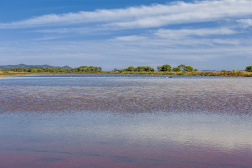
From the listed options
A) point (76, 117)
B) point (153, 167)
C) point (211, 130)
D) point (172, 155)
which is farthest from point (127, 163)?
point (76, 117)

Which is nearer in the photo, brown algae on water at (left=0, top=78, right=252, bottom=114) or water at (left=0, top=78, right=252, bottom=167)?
water at (left=0, top=78, right=252, bottom=167)

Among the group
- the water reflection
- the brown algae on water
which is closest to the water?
the water reflection

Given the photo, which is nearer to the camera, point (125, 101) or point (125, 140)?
point (125, 140)

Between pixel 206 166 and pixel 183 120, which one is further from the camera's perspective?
pixel 183 120

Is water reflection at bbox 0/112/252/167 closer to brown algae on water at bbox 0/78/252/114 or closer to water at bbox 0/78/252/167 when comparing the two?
water at bbox 0/78/252/167

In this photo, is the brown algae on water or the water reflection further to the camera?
the brown algae on water

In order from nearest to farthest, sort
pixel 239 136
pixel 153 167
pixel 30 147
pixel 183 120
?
pixel 153 167 < pixel 30 147 < pixel 239 136 < pixel 183 120

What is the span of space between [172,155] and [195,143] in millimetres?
1513

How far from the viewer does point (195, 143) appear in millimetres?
8281

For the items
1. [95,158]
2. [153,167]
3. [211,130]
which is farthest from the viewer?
[211,130]

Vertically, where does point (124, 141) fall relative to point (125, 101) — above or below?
below

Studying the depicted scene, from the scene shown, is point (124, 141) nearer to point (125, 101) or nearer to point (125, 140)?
point (125, 140)

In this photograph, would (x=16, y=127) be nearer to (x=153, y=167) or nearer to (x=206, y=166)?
(x=153, y=167)

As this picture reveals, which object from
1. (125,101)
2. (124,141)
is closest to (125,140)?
(124,141)
